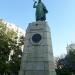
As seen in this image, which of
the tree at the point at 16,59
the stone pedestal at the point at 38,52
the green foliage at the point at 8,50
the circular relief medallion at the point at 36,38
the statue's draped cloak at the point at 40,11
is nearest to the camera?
the stone pedestal at the point at 38,52

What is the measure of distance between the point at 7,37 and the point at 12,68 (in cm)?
425

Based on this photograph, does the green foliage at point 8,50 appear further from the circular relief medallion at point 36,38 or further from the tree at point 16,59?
the circular relief medallion at point 36,38

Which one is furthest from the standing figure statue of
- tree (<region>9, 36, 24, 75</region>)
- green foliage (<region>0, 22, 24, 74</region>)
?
tree (<region>9, 36, 24, 75</region>)

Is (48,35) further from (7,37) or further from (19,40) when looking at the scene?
(19,40)

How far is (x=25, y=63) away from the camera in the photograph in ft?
59.2

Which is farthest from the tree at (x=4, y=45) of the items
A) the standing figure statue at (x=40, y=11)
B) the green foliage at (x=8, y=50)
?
the standing figure statue at (x=40, y=11)

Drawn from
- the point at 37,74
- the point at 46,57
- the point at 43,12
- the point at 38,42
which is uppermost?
the point at 43,12

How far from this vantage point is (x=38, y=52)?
18.1 metres

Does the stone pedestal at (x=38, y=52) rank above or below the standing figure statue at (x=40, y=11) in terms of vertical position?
below

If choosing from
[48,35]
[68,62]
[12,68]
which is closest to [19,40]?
[12,68]

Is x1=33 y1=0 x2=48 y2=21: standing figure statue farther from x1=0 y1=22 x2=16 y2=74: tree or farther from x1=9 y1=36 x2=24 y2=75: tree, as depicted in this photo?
x1=9 y1=36 x2=24 y2=75: tree

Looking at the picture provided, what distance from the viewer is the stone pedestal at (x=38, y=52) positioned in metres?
17.6

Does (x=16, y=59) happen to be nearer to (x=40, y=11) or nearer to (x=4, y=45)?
(x=4, y=45)

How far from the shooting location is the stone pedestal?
695 inches
